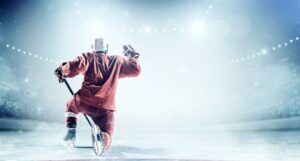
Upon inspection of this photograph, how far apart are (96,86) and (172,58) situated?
593 inches

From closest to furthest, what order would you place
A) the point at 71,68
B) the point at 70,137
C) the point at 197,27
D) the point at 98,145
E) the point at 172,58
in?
the point at 71,68 < the point at 70,137 < the point at 98,145 < the point at 197,27 < the point at 172,58

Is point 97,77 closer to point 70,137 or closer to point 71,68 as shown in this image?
point 71,68

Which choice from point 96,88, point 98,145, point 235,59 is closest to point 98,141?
point 98,145

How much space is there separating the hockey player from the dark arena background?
32.2 feet

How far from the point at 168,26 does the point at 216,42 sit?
2.95 m

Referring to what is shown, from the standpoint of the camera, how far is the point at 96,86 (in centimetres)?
460

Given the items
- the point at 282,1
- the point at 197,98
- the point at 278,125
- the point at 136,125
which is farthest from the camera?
the point at 197,98

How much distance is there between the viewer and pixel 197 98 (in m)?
18.8

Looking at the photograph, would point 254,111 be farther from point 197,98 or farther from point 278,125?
point 197,98

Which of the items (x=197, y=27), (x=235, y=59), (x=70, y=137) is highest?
(x=197, y=27)

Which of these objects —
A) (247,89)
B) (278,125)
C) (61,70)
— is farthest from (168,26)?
(61,70)

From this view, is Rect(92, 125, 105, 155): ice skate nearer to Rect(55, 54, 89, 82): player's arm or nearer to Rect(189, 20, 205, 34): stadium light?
Rect(55, 54, 89, 82): player's arm

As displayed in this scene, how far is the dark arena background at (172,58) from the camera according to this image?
15555 millimetres

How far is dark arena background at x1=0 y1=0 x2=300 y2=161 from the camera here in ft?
51.0
